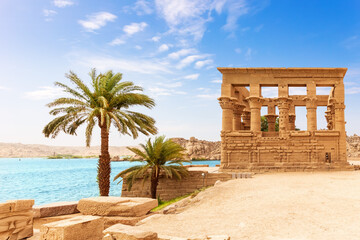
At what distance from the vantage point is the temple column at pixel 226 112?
2014 cm

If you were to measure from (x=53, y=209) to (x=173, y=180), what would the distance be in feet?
28.5

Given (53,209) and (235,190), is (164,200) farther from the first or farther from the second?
(53,209)

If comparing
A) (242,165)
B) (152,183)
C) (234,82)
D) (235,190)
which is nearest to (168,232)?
(235,190)

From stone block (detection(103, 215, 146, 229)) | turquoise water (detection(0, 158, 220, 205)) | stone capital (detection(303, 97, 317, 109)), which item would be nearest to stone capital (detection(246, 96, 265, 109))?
stone capital (detection(303, 97, 317, 109))

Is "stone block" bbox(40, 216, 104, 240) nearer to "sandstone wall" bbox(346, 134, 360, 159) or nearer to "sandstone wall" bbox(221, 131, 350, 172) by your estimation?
"sandstone wall" bbox(221, 131, 350, 172)

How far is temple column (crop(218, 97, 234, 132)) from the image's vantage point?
20141 millimetres

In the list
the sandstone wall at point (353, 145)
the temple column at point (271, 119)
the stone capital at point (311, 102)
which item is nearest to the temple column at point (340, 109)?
the stone capital at point (311, 102)

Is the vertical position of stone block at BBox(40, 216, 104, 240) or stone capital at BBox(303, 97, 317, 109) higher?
stone capital at BBox(303, 97, 317, 109)

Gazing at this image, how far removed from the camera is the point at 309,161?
19688mm

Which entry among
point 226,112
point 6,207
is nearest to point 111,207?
point 6,207

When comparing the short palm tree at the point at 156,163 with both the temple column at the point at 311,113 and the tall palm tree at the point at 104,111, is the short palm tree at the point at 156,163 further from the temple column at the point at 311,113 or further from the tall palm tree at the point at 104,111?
the temple column at the point at 311,113

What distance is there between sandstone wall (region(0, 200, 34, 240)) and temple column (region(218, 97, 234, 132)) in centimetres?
1463

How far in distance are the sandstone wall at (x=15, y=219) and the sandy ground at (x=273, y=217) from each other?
2.92 metres

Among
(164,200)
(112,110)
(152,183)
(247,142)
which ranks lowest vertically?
(164,200)
